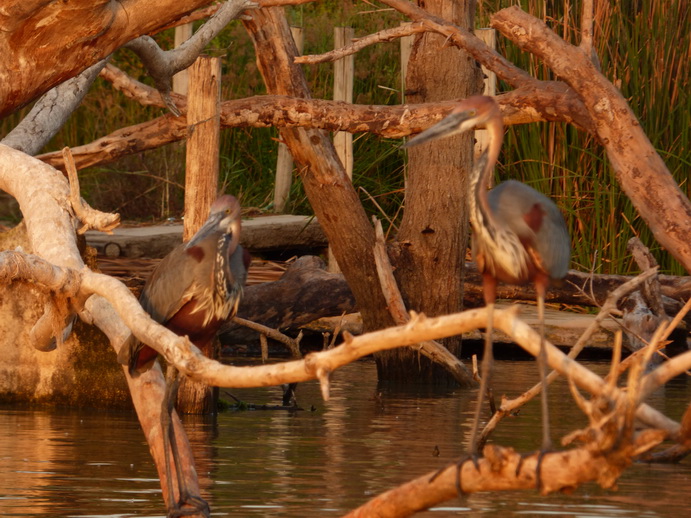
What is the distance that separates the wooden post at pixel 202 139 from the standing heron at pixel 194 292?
237 centimetres

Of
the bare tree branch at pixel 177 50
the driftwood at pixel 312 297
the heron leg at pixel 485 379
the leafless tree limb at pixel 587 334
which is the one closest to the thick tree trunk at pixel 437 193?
the driftwood at pixel 312 297

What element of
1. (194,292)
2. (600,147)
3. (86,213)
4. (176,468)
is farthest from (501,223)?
(600,147)

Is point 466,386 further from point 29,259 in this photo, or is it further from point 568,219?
point 29,259

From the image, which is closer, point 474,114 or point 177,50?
point 474,114

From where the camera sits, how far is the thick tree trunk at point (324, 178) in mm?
8617

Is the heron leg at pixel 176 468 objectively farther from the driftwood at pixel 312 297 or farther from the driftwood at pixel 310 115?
the driftwood at pixel 312 297

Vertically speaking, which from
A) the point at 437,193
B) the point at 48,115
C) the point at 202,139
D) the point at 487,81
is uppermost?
the point at 487,81

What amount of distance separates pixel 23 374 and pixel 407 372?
2822mm

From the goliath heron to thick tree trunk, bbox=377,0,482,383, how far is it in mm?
4441

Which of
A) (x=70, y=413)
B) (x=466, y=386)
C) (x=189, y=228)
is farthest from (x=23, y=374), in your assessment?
(x=466, y=386)

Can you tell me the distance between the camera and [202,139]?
7.75 metres

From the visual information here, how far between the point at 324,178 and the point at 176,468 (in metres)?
3.90

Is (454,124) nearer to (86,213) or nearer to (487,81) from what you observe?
(86,213)

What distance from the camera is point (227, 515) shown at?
536 cm
